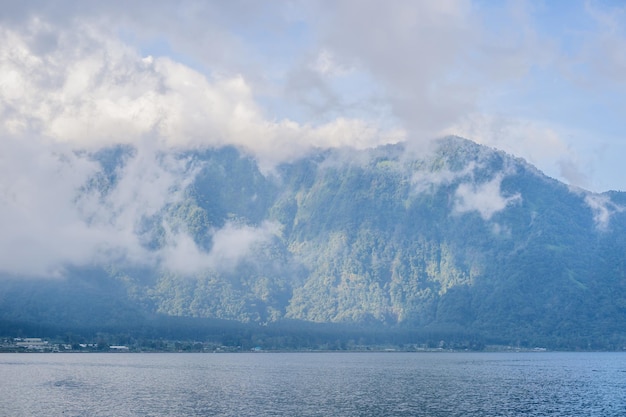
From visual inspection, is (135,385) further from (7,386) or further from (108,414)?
(108,414)

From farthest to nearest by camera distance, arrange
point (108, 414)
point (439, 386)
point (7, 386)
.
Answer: point (439, 386)
point (7, 386)
point (108, 414)

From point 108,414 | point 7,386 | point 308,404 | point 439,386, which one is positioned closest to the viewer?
point 108,414

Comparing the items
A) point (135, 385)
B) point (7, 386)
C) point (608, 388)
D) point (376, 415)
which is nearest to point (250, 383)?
point (135, 385)

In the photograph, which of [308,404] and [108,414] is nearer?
[108,414]

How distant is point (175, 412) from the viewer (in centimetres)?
13375

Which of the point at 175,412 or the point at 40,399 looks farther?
the point at 40,399

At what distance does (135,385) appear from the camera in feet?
601

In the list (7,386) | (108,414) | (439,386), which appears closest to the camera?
(108,414)

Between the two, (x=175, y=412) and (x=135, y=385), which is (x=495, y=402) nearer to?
(x=175, y=412)

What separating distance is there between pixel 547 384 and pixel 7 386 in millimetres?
126402

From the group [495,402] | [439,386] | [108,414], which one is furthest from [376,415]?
[439,386]

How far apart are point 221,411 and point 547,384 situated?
306ft

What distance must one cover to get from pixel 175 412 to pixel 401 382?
79.3m

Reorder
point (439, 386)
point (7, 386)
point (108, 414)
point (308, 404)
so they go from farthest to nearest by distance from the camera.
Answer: point (439, 386) < point (7, 386) < point (308, 404) < point (108, 414)
